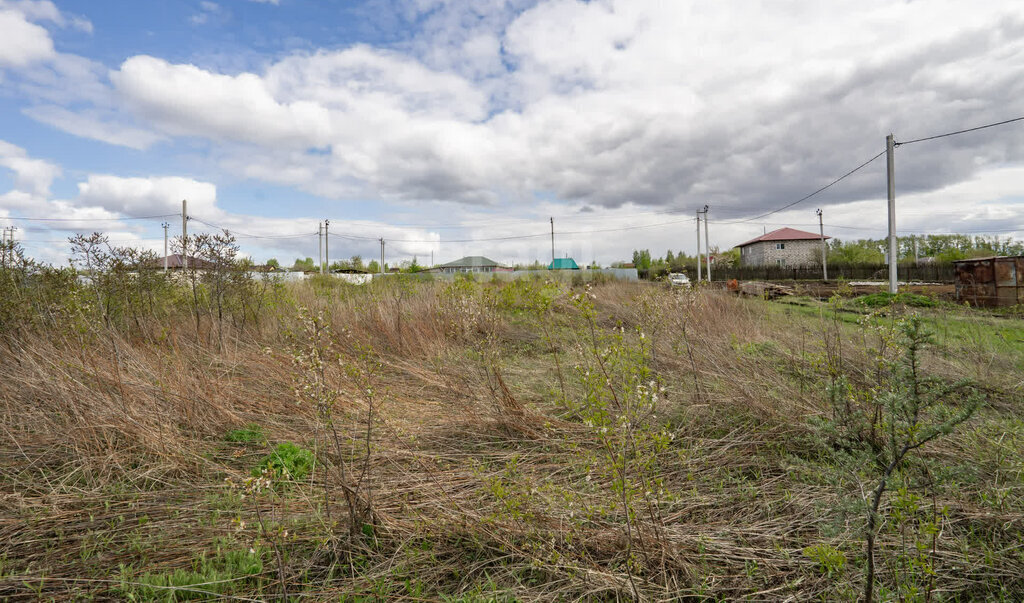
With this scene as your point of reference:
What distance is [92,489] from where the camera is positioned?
278cm

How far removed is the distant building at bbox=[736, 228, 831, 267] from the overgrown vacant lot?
52508 mm

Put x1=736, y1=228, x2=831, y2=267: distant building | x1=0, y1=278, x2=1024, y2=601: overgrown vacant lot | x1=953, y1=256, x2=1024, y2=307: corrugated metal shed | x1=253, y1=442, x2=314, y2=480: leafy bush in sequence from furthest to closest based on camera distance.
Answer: x1=736, y1=228, x2=831, y2=267: distant building → x1=953, y1=256, x2=1024, y2=307: corrugated metal shed → x1=253, y1=442, x2=314, y2=480: leafy bush → x1=0, y1=278, x2=1024, y2=601: overgrown vacant lot

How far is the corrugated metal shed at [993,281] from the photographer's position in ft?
33.8

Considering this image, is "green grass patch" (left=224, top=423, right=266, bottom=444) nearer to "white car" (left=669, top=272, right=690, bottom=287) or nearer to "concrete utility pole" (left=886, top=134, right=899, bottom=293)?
"white car" (left=669, top=272, right=690, bottom=287)

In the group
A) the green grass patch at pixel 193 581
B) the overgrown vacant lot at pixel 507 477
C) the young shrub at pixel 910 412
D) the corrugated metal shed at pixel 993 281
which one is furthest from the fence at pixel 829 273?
the green grass patch at pixel 193 581

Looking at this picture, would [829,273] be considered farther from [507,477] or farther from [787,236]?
[507,477]

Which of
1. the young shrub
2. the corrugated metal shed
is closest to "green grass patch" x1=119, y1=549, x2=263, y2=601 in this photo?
the young shrub

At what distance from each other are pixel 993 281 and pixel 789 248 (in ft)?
148

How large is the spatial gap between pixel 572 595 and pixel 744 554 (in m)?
0.83

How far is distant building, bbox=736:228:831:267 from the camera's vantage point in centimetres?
5009

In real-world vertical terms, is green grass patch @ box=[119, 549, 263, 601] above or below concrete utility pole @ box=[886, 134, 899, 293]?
below

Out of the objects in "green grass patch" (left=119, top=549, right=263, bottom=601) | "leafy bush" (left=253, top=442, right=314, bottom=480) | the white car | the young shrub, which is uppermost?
the white car

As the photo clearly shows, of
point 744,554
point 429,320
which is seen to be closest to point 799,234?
point 429,320

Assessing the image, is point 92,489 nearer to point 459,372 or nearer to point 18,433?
point 18,433
